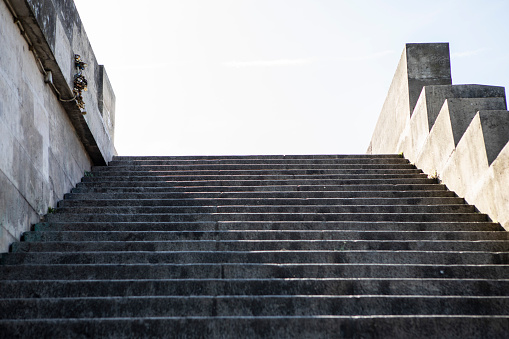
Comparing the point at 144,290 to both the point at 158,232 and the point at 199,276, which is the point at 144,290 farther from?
the point at 158,232

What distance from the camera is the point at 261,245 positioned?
5289 mm

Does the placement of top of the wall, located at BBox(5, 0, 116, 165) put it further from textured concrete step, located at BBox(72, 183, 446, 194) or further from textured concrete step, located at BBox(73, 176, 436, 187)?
textured concrete step, located at BBox(72, 183, 446, 194)

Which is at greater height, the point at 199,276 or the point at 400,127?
the point at 400,127

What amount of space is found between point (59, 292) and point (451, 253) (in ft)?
10.7

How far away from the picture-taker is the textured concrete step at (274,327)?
3.71 metres

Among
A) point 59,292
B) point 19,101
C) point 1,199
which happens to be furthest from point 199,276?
point 19,101

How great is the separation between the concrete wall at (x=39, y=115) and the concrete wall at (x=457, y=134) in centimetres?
465

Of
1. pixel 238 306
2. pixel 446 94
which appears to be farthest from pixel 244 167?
pixel 238 306

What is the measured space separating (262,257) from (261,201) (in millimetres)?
1710

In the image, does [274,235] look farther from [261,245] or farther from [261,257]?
[261,257]

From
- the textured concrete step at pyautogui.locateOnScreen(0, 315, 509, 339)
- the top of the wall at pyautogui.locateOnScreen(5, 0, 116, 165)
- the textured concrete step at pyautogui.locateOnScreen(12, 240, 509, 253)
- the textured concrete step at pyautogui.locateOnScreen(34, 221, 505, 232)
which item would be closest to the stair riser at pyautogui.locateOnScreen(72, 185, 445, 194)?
the top of the wall at pyautogui.locateOnScreen(5, 0, 116, 165)

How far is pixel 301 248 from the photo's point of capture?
5.30 meters

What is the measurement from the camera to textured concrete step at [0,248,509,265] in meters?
5.02

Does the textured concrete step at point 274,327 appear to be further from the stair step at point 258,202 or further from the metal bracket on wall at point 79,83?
the metal bracket on wall at point 79,83
